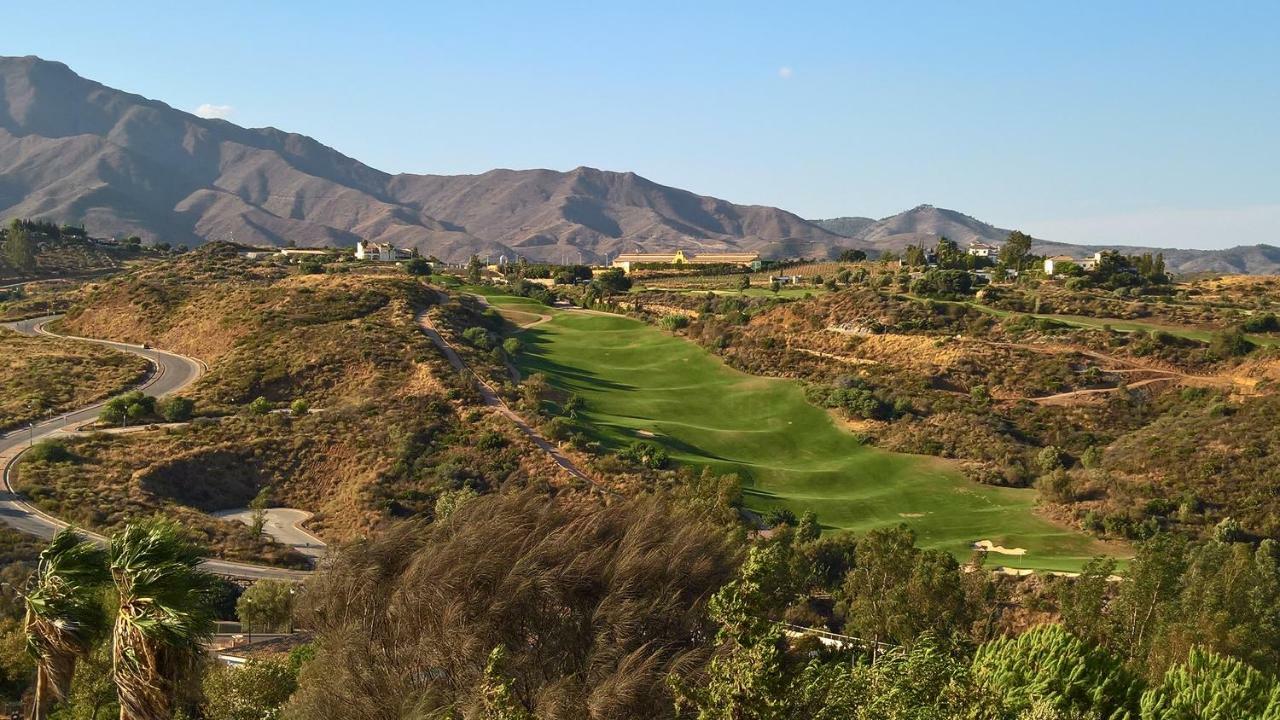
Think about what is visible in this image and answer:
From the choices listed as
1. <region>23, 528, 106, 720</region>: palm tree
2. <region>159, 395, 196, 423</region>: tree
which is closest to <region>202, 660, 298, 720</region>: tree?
<region>23, 528, 106, 720</region>: palm tree

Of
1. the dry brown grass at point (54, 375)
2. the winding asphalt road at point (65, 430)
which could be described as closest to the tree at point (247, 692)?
the winding asphalt road at point (65, 430)

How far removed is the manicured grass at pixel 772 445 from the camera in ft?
114

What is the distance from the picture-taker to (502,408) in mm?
46125

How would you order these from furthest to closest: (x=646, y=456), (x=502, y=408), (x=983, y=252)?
(x=983, y=252), (x=502, y=408), (x=646, y=456)

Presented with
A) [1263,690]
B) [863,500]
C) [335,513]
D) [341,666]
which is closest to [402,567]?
[341,666]

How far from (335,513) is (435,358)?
16.4 m

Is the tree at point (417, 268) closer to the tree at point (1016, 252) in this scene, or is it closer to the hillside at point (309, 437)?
the hillside at point (309, 437)

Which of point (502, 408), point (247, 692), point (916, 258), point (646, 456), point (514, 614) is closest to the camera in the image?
point (514, 614)

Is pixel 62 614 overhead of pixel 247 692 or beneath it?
overhead

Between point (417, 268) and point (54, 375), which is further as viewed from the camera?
point (417, 268)

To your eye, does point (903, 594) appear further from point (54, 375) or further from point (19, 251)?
point (19, 251)

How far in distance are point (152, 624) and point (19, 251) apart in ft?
334

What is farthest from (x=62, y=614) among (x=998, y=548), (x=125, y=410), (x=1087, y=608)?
(x=125, y=410)

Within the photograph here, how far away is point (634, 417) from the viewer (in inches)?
1986
